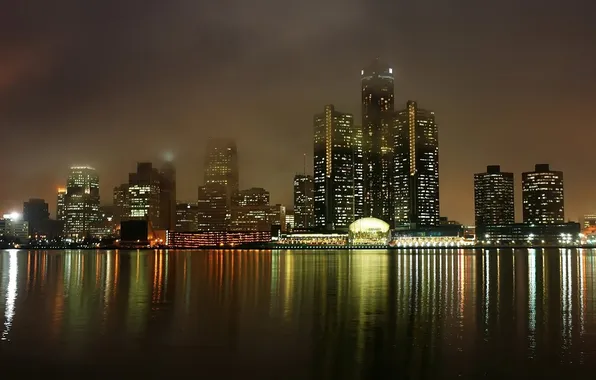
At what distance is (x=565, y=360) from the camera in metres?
22.8

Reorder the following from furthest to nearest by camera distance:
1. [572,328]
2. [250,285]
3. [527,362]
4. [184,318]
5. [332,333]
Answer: [250,285]
[184,318]
[572,328]
[332,333]
[527,362]

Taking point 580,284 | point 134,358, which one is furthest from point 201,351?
point 580,284

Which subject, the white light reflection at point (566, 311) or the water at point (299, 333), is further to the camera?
the white light reflection at point (566, 311)

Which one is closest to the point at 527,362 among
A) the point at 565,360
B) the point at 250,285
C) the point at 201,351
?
the point at 565,360

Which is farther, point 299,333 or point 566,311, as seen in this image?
point 566,311

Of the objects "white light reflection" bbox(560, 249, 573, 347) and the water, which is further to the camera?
"white light reflection" bbox(560, 249, 573, 347)

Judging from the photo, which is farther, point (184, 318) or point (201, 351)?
point (184, 318)

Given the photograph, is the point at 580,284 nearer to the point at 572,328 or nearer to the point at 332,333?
the point at 572,328

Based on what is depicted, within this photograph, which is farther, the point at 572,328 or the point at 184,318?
the point at 184,318

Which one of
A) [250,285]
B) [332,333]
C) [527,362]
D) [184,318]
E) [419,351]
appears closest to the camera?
[527,362]

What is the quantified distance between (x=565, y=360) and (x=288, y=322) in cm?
1388

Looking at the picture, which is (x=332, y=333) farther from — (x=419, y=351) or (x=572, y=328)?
(x=572, y=328)

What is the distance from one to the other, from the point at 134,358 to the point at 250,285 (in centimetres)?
3316

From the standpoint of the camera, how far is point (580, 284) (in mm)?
57875
